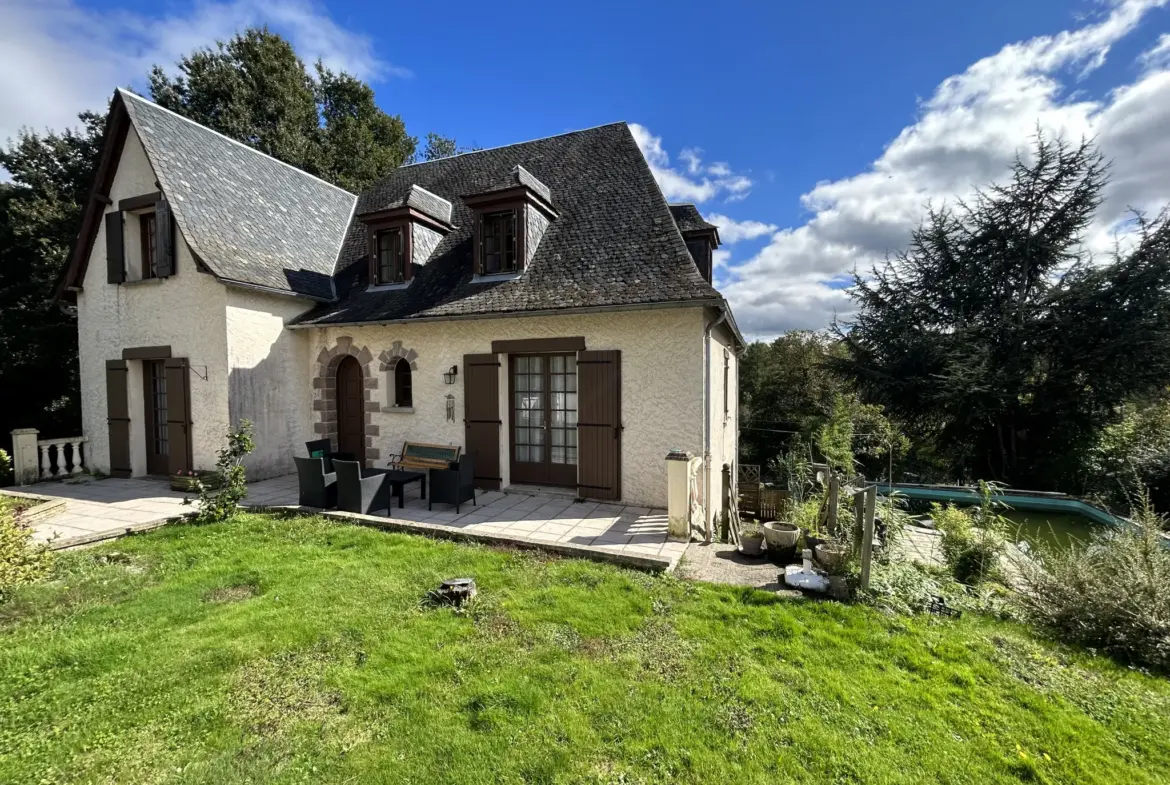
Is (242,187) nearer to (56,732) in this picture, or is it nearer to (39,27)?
(39,27)

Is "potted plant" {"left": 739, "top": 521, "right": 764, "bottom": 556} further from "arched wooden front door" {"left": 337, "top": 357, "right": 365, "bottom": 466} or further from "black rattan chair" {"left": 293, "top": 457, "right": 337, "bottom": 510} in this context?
"arched wooden front door" {"left": 337, "top": 357, "right": 365, "bottom": 466}

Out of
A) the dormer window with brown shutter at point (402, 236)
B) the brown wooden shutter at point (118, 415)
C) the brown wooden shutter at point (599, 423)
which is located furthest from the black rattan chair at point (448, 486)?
the brown wooden shutter at point (118, 415)

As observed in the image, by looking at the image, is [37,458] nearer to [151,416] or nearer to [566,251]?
[151,416]

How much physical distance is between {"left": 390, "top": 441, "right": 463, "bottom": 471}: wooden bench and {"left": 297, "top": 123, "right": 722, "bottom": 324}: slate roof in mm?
2446

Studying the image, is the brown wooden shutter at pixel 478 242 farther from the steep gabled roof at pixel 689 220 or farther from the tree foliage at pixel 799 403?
the tree foliage at pixel 799 403

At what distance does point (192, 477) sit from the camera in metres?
8.42

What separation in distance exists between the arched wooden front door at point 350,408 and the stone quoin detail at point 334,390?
12cm

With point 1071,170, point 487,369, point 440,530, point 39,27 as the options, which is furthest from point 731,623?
point 1071,170

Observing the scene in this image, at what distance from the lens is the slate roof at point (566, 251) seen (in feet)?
25.8

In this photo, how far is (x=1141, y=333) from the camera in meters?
13.6

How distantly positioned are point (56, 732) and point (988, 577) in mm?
8831

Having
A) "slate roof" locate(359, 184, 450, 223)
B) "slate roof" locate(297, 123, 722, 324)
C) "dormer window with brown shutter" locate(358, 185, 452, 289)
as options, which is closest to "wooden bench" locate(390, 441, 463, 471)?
"slate roof" locate(297, 123, 722, 324)

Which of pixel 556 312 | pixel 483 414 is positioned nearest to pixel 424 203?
pixel 556 312

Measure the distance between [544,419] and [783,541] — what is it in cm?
444
